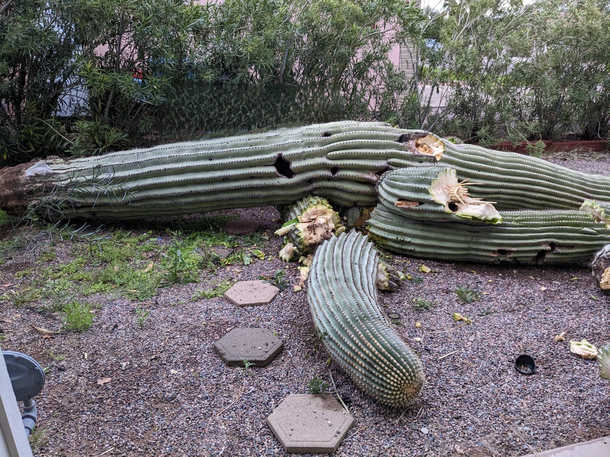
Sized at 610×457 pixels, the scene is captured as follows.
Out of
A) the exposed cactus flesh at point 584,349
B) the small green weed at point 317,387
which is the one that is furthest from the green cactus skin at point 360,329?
the exposed cactus flesh at point 584,349

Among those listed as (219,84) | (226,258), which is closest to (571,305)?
(226,258)

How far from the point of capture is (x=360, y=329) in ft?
6.73

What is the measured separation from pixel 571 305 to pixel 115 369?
2782 millimetres

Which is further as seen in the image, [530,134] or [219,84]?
[530,134]

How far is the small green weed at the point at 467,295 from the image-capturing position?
2838 mm

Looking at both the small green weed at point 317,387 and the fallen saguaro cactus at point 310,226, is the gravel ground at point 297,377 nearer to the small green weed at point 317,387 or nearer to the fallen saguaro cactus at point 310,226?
the small green weed at point 317,387

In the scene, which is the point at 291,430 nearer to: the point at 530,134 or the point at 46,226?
the point at 46,226

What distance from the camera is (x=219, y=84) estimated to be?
4262 mm

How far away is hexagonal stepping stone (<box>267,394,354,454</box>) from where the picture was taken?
5.74 feet

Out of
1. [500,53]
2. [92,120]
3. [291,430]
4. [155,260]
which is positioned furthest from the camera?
[500,53]

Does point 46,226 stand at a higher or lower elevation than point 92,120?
lower

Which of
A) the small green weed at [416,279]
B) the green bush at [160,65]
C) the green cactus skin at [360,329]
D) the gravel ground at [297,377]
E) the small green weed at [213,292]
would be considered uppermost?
the green bush at [160,65]

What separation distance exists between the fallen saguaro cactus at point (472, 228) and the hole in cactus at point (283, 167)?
0.86 m

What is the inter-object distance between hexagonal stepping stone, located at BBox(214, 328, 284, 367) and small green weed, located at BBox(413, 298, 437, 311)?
94 cm
